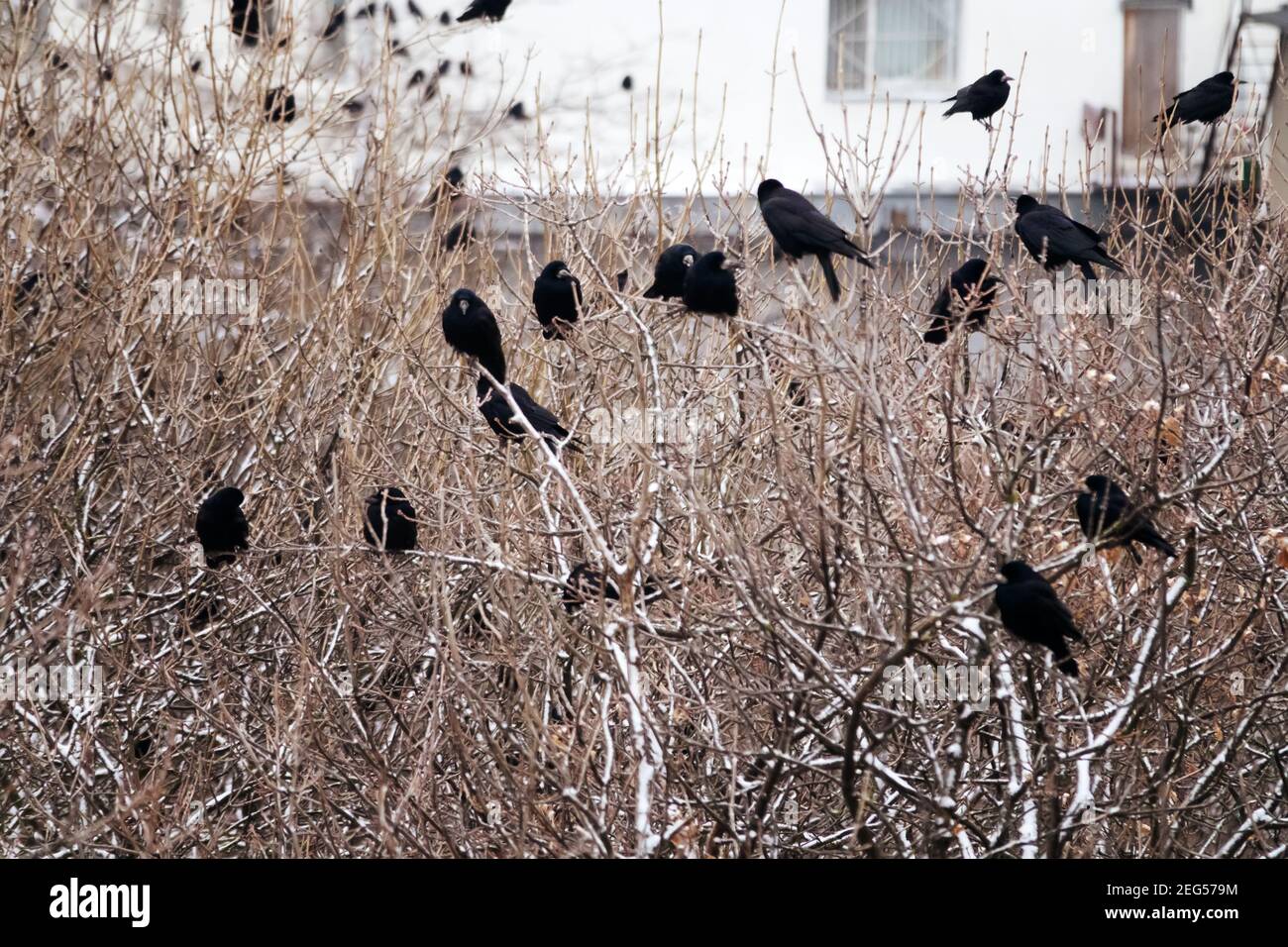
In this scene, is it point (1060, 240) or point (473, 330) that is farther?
point (473, 330)

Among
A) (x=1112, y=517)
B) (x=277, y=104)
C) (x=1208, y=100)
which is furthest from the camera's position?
(x=277, y=104)

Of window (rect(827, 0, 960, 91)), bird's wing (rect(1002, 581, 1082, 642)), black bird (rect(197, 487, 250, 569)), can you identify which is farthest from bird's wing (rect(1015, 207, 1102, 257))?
window (rect(827, 0, 960, 91))

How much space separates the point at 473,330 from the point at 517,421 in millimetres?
615

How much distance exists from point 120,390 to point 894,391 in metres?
4.40

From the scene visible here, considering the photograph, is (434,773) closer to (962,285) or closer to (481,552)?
(481,552)

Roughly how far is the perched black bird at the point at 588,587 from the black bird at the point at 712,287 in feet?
2.89

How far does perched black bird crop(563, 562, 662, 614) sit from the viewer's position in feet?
13.8

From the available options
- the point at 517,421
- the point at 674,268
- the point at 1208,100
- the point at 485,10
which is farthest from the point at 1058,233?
the point at 485,10

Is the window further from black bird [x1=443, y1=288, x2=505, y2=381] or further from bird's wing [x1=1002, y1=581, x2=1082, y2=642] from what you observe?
bird's wing [x1=1002, y1=581, x2=1082, y2=642]

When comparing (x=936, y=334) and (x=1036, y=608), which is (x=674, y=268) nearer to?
(x=936, y=334)

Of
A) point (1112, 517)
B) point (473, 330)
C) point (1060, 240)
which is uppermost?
point (1060, 240)

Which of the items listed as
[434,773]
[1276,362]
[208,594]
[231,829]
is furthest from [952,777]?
[208,594]

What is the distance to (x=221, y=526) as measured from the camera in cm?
557

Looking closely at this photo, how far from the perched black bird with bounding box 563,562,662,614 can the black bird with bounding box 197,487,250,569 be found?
1.55 meters
